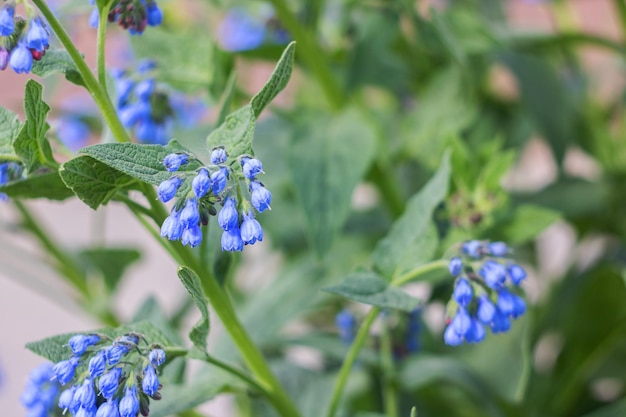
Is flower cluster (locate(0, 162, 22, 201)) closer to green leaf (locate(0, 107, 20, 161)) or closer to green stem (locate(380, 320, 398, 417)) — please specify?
green leaf (locate(0, 107, 20, 161))


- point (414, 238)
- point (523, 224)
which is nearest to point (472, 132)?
point (523, 224)

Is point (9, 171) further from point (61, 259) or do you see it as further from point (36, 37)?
point (61, 259)

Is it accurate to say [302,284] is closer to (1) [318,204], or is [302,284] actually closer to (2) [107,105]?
(1) [318,204]

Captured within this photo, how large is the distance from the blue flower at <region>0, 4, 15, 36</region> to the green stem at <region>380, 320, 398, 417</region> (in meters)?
0.35

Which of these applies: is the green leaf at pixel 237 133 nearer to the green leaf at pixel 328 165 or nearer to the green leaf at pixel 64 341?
the green leaf at pixel 64 341

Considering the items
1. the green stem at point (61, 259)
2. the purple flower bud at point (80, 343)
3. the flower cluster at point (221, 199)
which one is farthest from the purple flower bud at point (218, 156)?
the green stem at point (61, 259)

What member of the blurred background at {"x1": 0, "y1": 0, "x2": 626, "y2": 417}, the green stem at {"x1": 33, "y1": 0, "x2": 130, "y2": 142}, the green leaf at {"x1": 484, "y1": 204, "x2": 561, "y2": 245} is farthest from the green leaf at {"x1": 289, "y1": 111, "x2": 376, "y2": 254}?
the green stem at {"x1": 33, "y1": 0, "x2": 130, "y2": 142}

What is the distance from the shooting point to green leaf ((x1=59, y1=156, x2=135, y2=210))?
1.34ft

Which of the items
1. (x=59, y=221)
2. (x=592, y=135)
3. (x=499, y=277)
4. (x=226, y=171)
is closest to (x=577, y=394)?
(x=592, y=135)

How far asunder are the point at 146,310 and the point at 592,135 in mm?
499

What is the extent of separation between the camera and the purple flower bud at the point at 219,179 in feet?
1.29

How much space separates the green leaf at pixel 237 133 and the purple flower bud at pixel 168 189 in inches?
1.2

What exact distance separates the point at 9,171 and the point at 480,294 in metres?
0.26

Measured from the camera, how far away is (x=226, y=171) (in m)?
0.40
